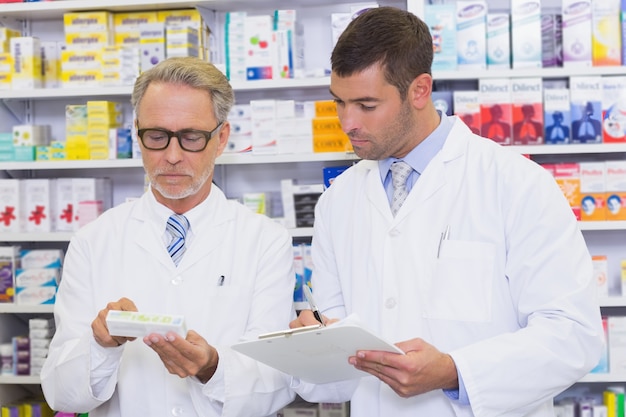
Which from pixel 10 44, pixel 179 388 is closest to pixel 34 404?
pixel 10 44

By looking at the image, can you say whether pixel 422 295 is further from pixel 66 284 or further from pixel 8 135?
pixel 8 135

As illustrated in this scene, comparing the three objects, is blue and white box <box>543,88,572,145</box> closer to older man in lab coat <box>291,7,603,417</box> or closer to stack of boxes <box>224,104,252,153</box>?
stack of boxes <box>224,104,252,153</box>

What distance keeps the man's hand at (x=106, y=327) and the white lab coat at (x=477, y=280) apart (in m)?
0.48

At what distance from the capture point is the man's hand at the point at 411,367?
5.43 feet

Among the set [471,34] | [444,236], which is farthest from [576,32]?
[444,236]

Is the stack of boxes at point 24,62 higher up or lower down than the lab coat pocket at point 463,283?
higher up

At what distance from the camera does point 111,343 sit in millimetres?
1959

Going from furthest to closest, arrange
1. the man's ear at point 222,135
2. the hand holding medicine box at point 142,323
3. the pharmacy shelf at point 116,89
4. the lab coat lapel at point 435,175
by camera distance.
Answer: the pharmacy shelf at point 116,89 < the man's ear at point 222,135 < the lab coat lapel at point 435,175 < the hand holding medicine box at point 142,323

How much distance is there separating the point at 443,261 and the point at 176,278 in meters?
0.70

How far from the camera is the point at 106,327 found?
193cm

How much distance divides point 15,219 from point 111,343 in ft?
6.18

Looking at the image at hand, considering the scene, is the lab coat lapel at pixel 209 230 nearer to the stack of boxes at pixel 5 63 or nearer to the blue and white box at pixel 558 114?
the blue and white box at pixel 558 114

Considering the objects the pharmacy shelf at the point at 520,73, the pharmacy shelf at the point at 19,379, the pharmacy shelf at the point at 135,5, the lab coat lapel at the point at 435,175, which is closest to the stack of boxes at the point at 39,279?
the pharmacy shelf at the point at 19,379

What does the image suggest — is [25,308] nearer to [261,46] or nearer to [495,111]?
[261,46]
